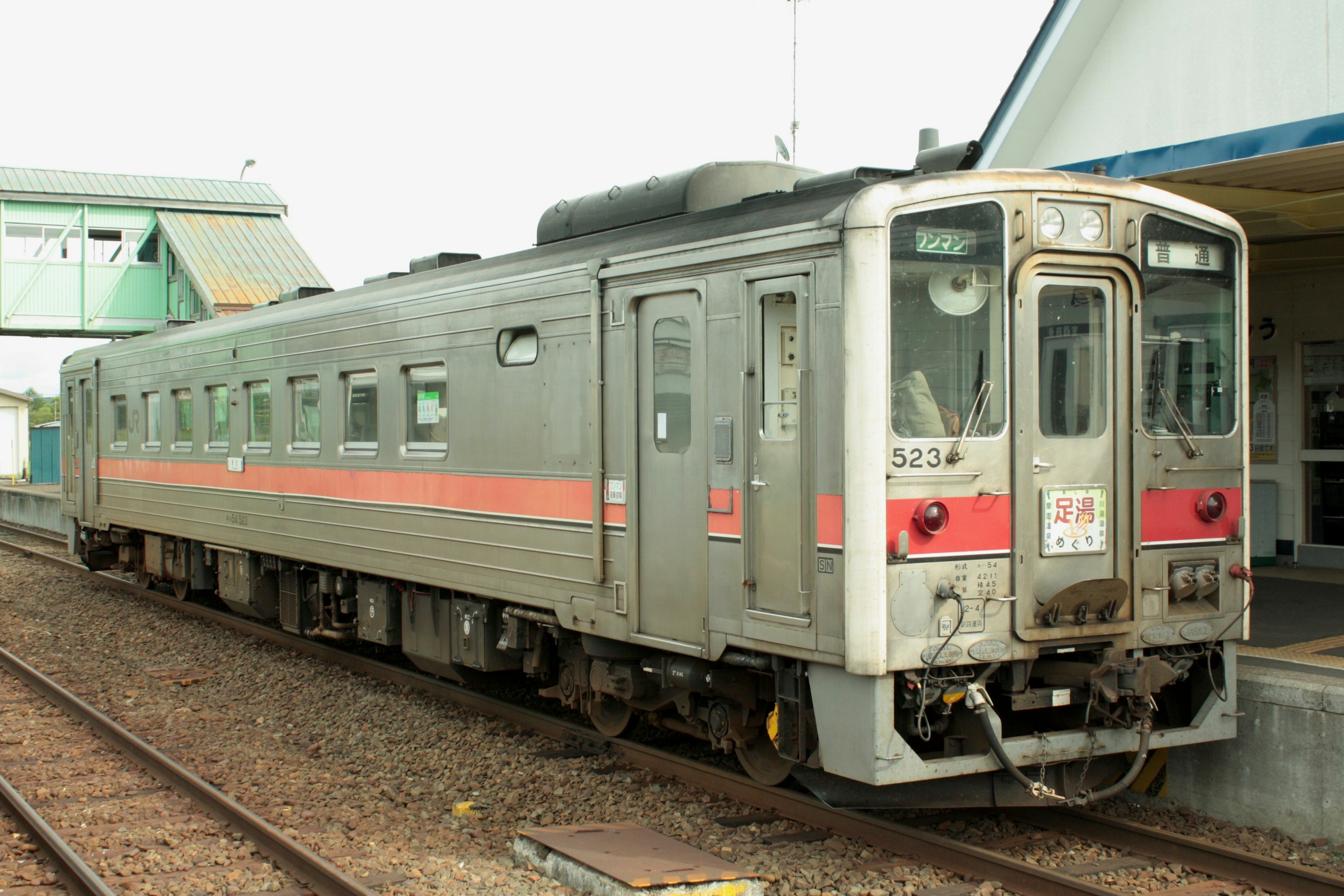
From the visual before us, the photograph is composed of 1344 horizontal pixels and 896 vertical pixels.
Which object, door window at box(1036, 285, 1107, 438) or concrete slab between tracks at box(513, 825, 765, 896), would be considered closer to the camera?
concrete slab between tracks at box(513, 825, 765, 896)

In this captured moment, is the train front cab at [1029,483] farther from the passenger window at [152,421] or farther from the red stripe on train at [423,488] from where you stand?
the passenger window at [152,421]

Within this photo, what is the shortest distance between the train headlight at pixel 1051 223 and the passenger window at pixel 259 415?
763 centimetres

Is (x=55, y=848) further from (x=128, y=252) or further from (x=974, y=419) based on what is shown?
(x=128, y=252)

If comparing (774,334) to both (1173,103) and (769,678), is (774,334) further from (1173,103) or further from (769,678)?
(1173,103)

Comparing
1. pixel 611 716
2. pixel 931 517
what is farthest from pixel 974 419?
pixel 611 716

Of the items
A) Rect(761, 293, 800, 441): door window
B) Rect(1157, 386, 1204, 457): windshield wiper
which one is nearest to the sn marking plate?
Rect(1157, 386, 1204, 457): windshield wiper

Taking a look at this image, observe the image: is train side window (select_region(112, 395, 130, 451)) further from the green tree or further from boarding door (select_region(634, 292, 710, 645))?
the green tree

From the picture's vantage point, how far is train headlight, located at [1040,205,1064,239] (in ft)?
18.0

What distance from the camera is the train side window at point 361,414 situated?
9156mm

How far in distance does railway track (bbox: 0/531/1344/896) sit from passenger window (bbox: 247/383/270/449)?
190 inches

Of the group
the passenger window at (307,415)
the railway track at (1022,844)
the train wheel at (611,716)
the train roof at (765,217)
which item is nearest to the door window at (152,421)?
the passenger window at (307,415)

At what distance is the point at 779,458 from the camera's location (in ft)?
18.4

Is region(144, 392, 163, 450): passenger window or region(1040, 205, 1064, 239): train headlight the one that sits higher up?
region(1040, 205, 1064, 239): train headlight

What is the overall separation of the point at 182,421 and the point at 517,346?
278 inches
